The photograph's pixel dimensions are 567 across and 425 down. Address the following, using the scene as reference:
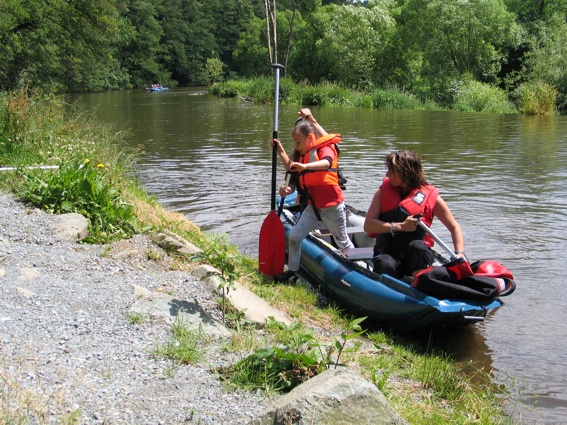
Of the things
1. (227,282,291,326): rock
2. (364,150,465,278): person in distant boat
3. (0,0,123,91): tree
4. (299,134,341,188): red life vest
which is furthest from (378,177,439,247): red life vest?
(0,0,123,91): tree

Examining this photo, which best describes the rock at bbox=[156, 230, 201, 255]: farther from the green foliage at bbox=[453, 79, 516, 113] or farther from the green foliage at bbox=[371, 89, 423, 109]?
the green foliage at bbox=[371, 89, 423, 109]

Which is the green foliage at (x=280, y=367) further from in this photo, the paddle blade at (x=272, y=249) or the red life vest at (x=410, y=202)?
the paddle blade at (x=272, y=249)

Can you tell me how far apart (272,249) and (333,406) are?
343 cm

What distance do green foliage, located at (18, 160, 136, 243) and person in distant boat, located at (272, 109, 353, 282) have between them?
1560 millimetres

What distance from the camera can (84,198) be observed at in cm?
602

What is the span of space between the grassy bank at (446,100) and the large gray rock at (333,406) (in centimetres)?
2343

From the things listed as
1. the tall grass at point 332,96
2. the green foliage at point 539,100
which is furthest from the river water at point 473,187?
the tall grass at point 332,96

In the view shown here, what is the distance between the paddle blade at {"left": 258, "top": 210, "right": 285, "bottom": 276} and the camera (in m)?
6.15

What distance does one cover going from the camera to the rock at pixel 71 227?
533 centimetres

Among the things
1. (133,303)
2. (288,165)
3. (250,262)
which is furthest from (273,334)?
(250,262)

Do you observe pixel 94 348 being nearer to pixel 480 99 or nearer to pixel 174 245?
pixel 174 245

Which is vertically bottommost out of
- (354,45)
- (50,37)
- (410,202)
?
(410,202)

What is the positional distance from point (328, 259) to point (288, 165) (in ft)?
3.08

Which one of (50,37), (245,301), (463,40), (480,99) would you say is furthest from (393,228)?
(463,40)
